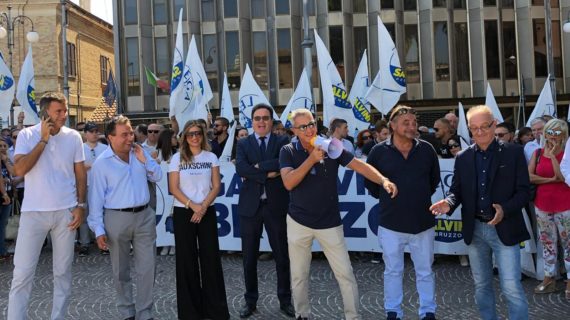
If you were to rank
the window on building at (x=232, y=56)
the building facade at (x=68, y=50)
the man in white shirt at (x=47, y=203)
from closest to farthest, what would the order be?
the man in white shirt at (x=47, y=203) < the window on building at (x=232, y=56) < the building facade at (x=68, y=50)

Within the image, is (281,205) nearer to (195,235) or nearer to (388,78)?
(195,235)

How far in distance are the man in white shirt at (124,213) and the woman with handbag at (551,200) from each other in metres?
4.34

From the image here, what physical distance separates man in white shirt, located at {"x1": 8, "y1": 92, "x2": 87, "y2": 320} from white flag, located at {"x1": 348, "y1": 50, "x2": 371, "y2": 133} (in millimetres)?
10872

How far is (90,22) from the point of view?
50094mm

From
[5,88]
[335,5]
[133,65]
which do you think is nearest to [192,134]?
[5,88]

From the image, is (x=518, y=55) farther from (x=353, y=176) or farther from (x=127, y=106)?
(x=353, y=176)

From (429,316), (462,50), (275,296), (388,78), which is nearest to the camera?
(429,316)

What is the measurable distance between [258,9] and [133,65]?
8255mm

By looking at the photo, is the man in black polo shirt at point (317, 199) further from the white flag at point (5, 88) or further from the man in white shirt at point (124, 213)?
the white flag at point (5, 88)

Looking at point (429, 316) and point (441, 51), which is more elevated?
point (441, 51)

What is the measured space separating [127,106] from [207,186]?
3264 cm

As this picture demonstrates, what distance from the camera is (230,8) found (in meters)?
36.9

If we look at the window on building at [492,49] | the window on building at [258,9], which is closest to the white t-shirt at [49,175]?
the window on building at [258,9]

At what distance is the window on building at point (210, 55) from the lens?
36.9 meters
